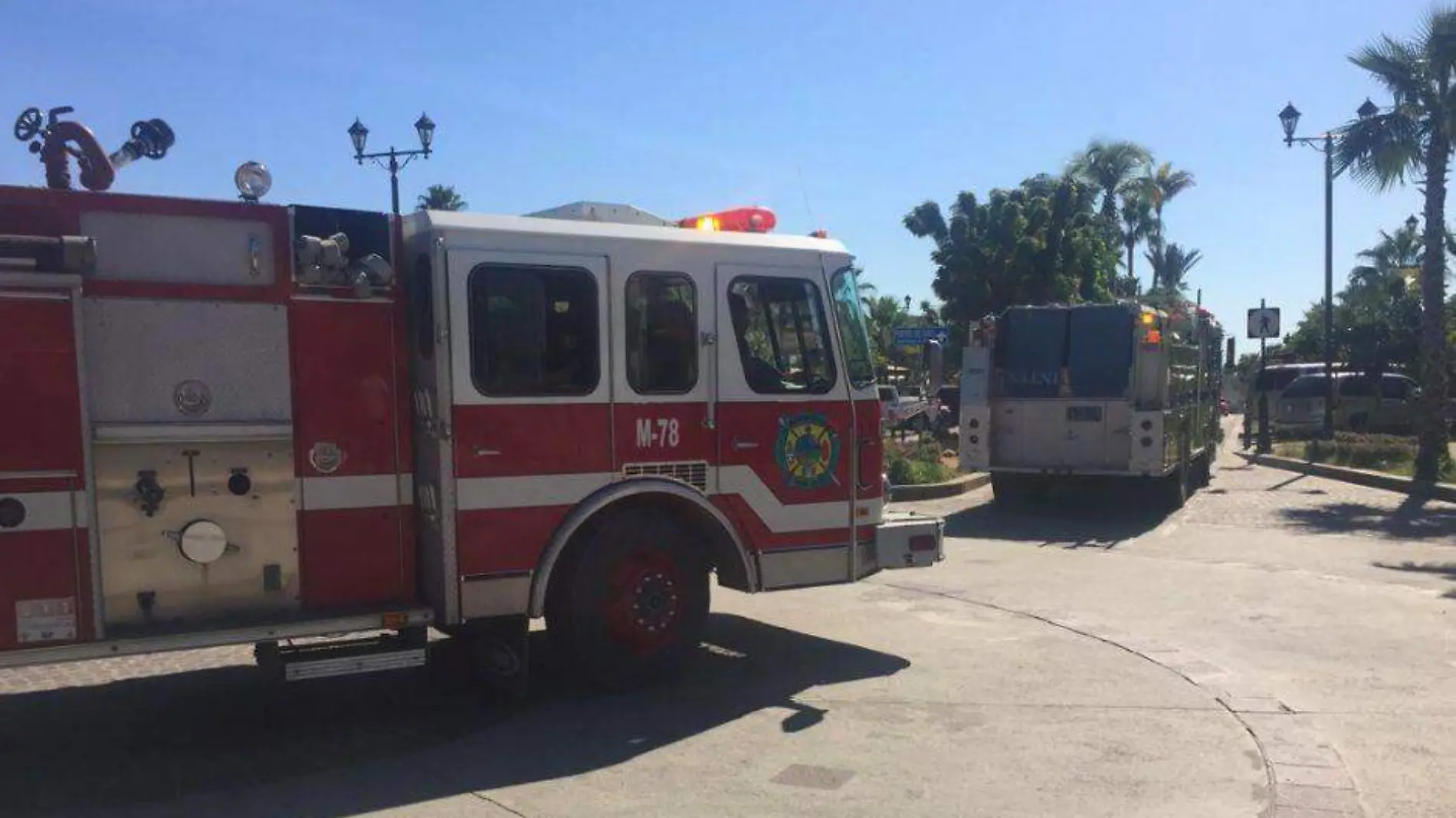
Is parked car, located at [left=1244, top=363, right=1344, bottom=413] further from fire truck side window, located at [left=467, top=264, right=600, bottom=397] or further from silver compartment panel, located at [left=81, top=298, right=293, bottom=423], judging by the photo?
silver compartment panel, located at [left=81, top=298, right=293, bottom=423]

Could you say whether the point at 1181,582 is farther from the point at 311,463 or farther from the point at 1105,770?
the point at 311,463

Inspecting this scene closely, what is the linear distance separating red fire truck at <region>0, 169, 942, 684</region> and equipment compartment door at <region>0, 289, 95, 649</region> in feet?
0.04

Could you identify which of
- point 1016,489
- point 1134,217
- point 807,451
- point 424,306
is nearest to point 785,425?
point 807,451

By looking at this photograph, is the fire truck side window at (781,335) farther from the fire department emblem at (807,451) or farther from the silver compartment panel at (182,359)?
the silver compartment panel at (182,359)

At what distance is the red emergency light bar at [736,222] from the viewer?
726cm

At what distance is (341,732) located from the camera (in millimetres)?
5848

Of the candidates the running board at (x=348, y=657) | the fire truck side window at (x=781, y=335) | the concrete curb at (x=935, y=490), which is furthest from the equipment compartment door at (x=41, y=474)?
the concrete curb at (x=935, y=490)

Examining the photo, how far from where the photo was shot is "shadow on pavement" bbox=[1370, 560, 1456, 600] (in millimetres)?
10273

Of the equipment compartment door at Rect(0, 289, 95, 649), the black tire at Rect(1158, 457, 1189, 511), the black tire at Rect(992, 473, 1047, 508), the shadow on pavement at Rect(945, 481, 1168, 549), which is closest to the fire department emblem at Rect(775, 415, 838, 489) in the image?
the equipment compartment door at Rect(0, 289, 95, 649)

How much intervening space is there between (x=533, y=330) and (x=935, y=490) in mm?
11265

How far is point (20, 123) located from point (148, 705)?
3.21 metres

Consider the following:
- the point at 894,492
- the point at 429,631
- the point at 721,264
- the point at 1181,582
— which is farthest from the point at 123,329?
the point at 894,492

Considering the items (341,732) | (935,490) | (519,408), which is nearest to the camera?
(341,732)

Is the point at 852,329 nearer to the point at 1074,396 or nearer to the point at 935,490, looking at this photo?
the point at 1074,396
